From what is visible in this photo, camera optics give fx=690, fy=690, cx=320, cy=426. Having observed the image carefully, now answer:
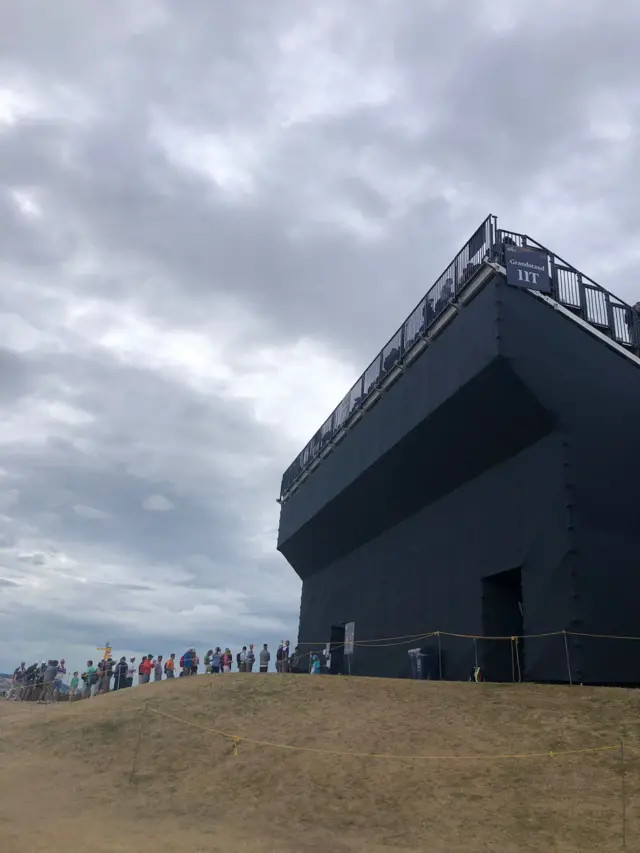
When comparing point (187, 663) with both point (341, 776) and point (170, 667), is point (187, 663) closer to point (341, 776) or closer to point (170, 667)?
point (170, 667)

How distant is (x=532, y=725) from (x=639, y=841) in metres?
3.72

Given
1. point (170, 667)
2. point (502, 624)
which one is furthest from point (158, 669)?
point (502, 624)

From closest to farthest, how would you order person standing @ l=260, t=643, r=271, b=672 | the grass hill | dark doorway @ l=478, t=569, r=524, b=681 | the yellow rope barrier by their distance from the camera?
1. the grass hill
2. the yellow rope barrier
3. dark doorway @ l=478, t=569, r=524, b=681
4. person standing @ l=260, t=643, r=271, b=672

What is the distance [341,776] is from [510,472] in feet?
30.6

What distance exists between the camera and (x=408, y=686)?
15477 millimetres

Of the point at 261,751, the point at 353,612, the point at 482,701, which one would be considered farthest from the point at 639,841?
the point at 353,612

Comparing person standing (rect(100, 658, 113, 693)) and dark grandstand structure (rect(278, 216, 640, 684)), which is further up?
dark grandstand structure (rect(278, 216, 640, 684))

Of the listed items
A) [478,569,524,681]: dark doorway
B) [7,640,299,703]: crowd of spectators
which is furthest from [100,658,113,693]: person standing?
[478,569,524,681]: dark doorway

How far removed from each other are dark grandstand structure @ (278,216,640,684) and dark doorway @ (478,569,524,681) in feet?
0.11

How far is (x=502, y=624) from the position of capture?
706 inches

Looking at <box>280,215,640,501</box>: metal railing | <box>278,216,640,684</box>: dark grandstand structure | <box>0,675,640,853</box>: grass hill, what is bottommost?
<box>0,675,640,853</box>: grass hill

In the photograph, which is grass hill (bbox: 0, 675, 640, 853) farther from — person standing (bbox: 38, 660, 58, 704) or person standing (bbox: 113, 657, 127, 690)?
person standing (bbox: 38, 660, 58, 704)

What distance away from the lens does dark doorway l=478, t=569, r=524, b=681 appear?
56.9ft

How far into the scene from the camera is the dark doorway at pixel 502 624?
683 inches
